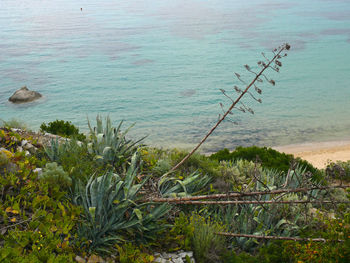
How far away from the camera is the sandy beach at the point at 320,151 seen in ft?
54.9

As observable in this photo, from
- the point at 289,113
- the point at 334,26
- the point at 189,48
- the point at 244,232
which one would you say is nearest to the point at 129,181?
the point at 244,232

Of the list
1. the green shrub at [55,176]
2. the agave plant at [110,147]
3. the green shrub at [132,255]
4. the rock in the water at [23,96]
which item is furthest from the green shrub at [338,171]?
the rock in the water at [23,96]

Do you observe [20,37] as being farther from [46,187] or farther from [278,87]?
[46,187]

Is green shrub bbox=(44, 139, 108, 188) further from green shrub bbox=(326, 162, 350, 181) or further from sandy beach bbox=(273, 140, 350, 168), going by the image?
sandy beach bbox=(273, 140, 350, 168)

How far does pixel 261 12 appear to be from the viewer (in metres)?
80.3

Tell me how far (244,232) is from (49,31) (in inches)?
2496

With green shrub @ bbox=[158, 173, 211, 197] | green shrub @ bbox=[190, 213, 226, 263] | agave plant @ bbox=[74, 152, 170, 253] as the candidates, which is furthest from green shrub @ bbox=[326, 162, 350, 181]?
agave plant @ bbox=[74, 152, 170, 253]

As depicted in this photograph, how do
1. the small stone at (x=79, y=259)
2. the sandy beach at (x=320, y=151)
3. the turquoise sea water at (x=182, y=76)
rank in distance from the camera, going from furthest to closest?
the turquoise sea water at (x=182, y=76)
the sandy beach at (x=320, y=151)
the small stone at (x=79, y=259)

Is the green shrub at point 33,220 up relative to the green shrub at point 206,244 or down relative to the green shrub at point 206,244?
up

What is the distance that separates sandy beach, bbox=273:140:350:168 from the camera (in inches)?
658

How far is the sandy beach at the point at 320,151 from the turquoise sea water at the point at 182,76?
0.89 meters

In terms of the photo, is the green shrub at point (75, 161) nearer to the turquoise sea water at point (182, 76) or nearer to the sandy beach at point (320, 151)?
the turquoise sea water at point (182, 76)

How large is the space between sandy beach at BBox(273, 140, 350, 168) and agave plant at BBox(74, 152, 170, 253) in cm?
1190

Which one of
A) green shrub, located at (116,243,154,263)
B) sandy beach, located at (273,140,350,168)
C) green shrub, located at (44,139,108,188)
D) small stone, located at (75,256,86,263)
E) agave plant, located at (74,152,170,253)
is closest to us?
small stone, located at (75,256,86,263)
